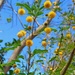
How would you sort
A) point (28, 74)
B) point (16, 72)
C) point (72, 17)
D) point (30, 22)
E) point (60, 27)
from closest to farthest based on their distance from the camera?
point (28, 74)
point (30, 22)
point (16, 72)
point (60, 27)
point (72, 17)

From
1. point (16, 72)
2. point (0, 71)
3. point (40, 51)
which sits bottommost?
point (16, 72)

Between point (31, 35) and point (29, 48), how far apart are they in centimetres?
21

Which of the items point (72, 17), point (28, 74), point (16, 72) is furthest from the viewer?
point (72, 17)

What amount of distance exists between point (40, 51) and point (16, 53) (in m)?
0.44

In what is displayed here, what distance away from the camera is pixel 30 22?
6.22ft

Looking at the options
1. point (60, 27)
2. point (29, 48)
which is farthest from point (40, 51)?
point (60, 27)

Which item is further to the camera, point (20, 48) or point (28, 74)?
point (20, 48)

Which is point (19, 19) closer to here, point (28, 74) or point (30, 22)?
point (30, 22)

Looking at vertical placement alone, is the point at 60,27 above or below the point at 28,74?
above

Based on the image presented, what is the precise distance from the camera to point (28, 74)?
177 centimetres

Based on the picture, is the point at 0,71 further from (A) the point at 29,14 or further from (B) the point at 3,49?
(A) the point at 29,14

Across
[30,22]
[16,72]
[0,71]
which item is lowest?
[16,72]

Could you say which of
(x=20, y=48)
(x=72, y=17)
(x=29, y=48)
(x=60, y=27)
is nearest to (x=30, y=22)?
(x=29, y=48)

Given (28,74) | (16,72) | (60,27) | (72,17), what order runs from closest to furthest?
(28,74), (16,72), (60,27), (72,17)
